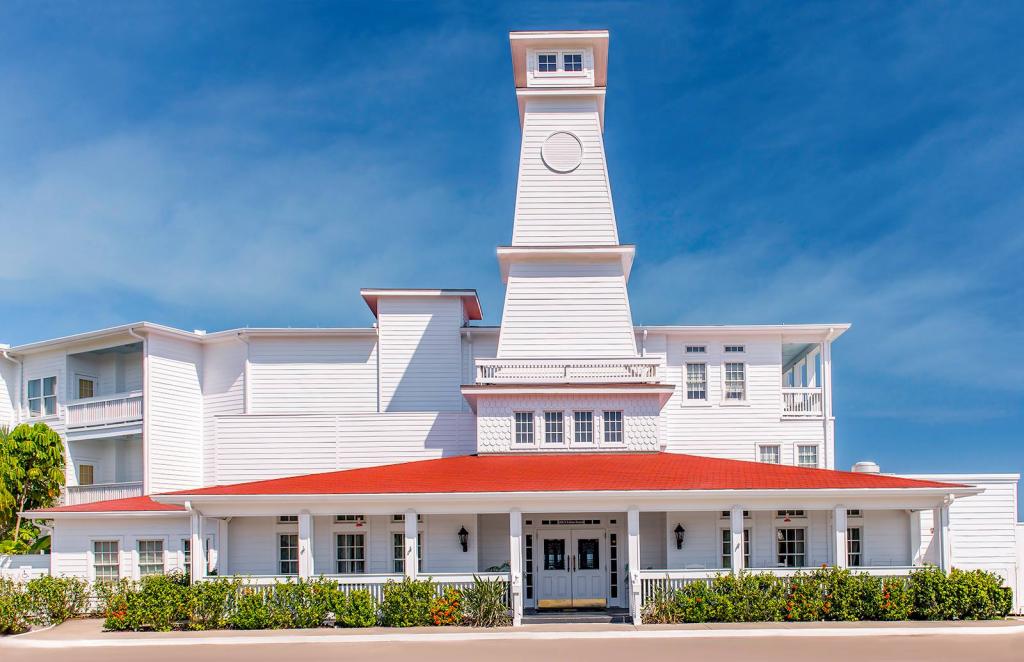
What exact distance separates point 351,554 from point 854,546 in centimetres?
1361

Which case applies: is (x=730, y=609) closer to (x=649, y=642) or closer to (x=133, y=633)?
(x=649, y=642)

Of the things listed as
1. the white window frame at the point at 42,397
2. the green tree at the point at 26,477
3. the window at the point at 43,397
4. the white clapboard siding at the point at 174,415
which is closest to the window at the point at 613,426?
the white clapboard siding at the point at 174,415

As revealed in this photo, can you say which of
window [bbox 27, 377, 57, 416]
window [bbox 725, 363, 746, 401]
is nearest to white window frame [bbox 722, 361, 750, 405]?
window [bbox 725, 363, 746, 401]

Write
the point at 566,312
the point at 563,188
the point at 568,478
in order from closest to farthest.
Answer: the point at 568,478 → the point at 566,312 → the point at 563,188

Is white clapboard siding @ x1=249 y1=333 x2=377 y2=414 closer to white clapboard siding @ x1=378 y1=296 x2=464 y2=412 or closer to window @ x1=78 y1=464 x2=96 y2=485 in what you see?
white clapboard siding @ x1=378 y1=296 x2=464 y2=412

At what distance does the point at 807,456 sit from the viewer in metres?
33.5

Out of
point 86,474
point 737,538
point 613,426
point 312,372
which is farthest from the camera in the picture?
point 86,474

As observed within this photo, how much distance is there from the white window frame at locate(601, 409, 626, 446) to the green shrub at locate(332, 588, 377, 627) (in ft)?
28.5

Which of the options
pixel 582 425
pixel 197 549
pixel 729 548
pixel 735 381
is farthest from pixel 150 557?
pixel 735 381

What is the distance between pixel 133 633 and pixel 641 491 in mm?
12504

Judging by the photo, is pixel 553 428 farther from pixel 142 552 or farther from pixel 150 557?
pixel 142 552

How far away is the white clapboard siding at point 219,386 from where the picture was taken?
35.2m

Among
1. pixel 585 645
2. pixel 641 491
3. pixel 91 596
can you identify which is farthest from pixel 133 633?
pixel 641 491

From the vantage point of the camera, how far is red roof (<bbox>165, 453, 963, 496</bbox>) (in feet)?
78.1
